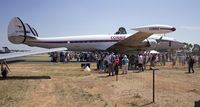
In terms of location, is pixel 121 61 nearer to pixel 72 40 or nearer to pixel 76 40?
pixel 76 40

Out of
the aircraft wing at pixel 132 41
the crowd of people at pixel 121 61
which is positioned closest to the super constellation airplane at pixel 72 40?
the aircraft wing at pixel 132 41

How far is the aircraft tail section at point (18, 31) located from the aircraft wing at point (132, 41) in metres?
13.7

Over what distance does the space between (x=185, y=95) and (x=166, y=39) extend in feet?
82.8

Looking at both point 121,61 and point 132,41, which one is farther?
point 132,41

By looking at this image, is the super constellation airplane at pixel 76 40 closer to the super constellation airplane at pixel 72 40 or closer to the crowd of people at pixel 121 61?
the super constellation airplane at pixel 72 40

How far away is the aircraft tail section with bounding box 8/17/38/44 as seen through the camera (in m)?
26.7

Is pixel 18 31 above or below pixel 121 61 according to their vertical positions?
above

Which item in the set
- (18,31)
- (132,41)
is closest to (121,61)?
(132,41)

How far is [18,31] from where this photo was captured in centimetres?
2742

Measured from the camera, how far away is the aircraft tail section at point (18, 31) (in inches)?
1052

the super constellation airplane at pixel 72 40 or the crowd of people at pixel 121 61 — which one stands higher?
the super constellation airplane at pixel 72 40

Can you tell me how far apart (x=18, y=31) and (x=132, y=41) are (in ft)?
55.9

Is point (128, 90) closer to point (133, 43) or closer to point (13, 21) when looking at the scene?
point (133, 43)

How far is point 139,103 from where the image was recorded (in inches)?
266
